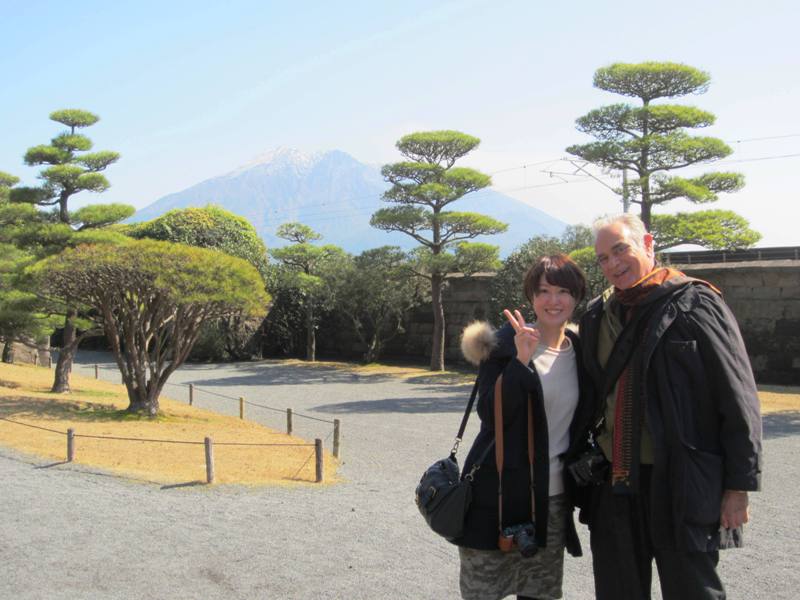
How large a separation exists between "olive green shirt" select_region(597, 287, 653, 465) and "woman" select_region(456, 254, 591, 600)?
79mm

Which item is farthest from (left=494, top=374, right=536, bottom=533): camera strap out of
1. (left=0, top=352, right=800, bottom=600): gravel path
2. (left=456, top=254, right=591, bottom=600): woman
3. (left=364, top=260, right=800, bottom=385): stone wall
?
(left=364, top=260, right=800, bottom=385): stone wall

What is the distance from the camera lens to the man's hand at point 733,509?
7.12ft

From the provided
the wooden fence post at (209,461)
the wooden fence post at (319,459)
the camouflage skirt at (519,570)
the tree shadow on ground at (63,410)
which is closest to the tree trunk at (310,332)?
the tree shadow on ground at (63,410)

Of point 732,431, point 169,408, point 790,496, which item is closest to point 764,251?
point 790,496

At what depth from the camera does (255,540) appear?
5.02 m

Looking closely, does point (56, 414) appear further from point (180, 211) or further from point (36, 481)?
point (180, 211)

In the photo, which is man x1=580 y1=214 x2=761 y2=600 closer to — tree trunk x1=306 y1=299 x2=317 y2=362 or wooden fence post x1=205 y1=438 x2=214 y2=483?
wooden fence post x1=205 y1=438 x2=214 y2=483

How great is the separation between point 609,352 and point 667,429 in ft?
1.19

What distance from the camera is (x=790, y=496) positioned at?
6656mm

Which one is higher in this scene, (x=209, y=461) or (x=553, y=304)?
(x=553, y=304)

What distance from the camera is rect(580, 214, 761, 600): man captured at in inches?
84.7

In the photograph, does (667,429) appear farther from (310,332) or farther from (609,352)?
(310,332)

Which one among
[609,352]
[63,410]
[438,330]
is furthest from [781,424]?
[63,410]

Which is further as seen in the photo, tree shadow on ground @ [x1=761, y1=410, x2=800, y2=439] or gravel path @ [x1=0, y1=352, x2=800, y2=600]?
tree shadow on ground @ [x1=761, y1=410, x2=800, y2=439]
